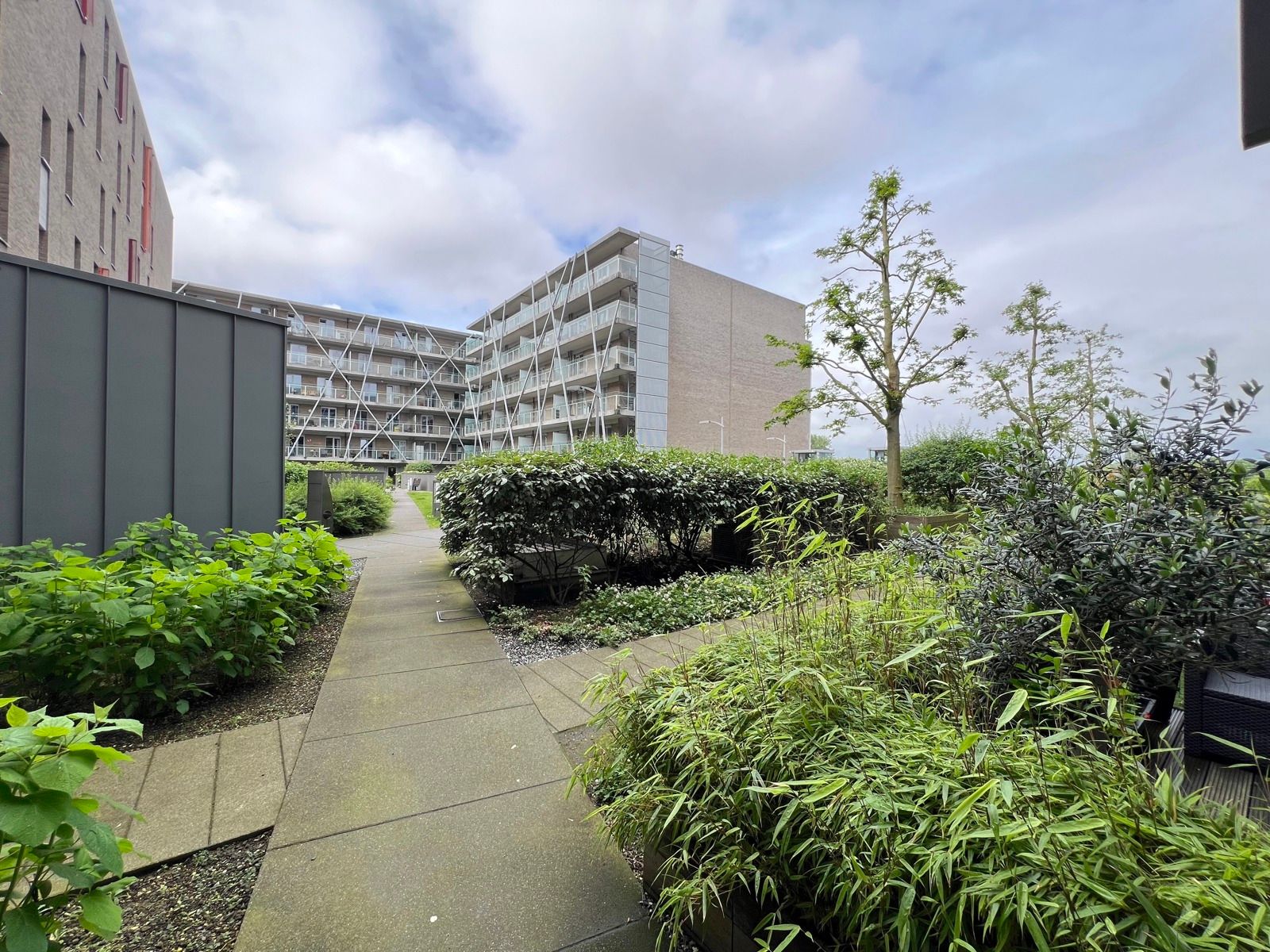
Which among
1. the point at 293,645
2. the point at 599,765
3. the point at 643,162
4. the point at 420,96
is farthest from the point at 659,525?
the point at 643,162

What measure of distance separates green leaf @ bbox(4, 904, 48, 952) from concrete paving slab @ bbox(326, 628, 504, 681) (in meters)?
2.77

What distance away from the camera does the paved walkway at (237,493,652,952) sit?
5.29ft

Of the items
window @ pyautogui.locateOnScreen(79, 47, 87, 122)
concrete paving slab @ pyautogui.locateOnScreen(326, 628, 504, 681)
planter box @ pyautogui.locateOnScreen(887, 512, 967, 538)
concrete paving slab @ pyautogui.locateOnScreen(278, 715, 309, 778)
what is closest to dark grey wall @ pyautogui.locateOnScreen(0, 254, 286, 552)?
concrete paving slab @ pyautogui.locateOnScreen(326, 628, 504, 681)

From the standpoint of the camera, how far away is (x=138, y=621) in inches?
102

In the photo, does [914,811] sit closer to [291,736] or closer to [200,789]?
[200,789]

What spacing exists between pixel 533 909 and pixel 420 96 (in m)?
9.28

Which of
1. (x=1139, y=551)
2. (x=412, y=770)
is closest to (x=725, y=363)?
(x=1139, y=551)

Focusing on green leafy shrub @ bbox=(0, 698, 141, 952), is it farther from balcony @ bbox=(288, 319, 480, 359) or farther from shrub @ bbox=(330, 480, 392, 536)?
balcony @ bbox=(288, 319, 480, 359)

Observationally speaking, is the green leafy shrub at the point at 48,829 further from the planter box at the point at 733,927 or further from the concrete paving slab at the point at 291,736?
the concrete paving slab at the point at 291,736

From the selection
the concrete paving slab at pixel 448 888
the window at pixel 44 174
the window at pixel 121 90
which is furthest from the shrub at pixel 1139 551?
the window at pixel 121 90

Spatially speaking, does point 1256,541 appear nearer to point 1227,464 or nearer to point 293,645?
point 1227,464

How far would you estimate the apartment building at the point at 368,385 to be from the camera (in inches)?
1608

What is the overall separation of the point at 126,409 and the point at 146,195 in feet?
73.2

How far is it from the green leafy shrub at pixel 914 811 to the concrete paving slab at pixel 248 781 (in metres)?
1.47
